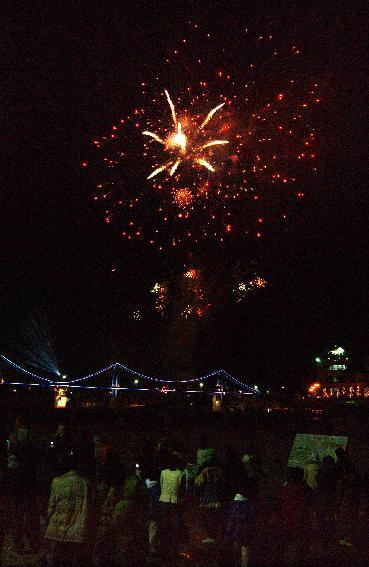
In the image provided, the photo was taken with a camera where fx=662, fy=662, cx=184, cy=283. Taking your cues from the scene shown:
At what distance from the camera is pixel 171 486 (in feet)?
28.2

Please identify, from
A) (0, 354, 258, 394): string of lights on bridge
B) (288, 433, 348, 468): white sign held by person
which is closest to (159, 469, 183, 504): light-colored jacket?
(288, 433, 348, 468): white sign held by person

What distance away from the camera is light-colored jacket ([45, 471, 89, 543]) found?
20.6 ft

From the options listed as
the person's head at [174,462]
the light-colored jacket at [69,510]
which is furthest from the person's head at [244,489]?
the light-colored jacket at [69,510]

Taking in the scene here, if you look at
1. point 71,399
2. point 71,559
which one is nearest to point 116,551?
point 71,559

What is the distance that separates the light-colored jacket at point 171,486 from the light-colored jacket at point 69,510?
2.37 m

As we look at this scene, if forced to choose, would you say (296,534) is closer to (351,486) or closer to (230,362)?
(351,486)

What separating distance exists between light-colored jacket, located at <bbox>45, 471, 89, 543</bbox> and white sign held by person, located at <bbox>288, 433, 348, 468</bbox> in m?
4.62

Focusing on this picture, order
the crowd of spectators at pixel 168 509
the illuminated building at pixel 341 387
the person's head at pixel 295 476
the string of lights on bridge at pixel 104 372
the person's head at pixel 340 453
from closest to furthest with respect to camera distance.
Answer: the crowd of spectators at pixel 168 509
the person's head at pixel 295 476
the person's head at pixel 340 453
the string of lights on bridge at pixel 104 372
the illuminated building at pixel 341 387

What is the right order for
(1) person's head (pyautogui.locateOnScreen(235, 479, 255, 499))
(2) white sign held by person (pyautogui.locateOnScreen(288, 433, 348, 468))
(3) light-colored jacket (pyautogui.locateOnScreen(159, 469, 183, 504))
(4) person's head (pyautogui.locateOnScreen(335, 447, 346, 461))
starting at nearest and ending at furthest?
(1) person's head (pyautogui.locateOnScreen(235, 479, 255, 499)) → (3) light-colored jacket (pyautogui.locateOnScreen(159, 469, 183, 504)) → (4) person's head (pyautogui.locateOnScreen(335, 447, 346, 461)) → (2) white sign held by person (pyautogui.locateOnScreen(288, 433, 348, 468))

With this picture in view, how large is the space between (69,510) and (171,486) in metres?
2.49

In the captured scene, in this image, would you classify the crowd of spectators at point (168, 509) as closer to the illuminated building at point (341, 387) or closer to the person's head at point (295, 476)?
the person's head at point (295, 476)

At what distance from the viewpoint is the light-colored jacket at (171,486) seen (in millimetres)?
8539

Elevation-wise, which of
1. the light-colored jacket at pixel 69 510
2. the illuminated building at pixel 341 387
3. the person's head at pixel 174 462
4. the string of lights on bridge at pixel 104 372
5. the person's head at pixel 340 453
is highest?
the illuminated building at pixel 341 387

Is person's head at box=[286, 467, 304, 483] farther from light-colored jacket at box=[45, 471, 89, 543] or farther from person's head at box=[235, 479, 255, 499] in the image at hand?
light-colored jacket at box=[45, 471, 89, 543]
